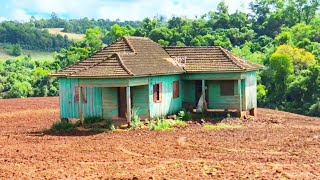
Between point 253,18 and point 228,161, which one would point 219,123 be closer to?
point 228,161

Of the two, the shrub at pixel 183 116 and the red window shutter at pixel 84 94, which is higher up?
the red window shutter at pixel 84 94

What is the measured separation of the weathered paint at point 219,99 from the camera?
90.9 ft

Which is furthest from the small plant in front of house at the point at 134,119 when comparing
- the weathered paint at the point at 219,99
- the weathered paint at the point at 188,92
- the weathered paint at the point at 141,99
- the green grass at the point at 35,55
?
the green grass at the point at 35,55

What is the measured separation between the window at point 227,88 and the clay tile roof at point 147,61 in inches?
38.8

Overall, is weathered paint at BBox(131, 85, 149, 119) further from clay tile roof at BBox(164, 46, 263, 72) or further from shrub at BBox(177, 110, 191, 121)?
clay tile roof at BBox(164, 46, 263, 72)

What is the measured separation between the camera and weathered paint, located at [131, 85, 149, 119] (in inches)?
996

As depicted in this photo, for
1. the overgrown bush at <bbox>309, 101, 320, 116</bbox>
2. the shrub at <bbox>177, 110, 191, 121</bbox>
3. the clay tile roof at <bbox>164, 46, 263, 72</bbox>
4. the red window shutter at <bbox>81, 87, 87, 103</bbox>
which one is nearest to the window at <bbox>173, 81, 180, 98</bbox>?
the clay tile roof at <bbox>164, 46, 263, 72</bbox>

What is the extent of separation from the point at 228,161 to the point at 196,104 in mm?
13187

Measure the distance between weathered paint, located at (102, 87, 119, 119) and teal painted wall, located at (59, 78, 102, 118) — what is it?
235mm

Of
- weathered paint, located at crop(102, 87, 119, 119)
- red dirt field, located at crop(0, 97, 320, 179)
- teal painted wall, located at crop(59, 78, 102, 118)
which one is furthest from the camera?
teal painted wall, located at crop(59, 78, 102, 118)

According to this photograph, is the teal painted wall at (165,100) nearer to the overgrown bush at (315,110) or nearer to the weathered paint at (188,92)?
the weathered paint at (188,92)

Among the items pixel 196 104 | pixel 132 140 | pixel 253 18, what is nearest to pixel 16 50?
pixel 253 18

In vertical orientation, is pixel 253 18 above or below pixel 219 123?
above

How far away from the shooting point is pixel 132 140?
20453 millimetres
